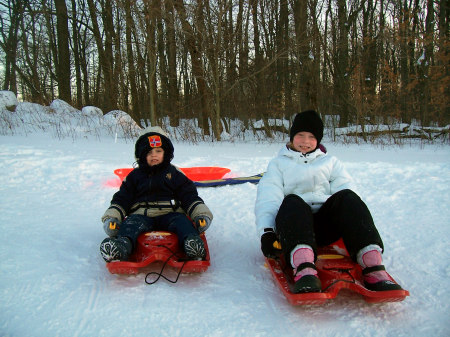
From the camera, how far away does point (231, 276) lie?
1.89 m

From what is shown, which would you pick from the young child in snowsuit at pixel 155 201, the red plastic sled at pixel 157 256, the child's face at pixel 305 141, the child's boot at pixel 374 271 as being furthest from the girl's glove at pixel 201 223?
the child's boot at pixel 374 271

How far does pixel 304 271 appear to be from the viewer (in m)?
1.47

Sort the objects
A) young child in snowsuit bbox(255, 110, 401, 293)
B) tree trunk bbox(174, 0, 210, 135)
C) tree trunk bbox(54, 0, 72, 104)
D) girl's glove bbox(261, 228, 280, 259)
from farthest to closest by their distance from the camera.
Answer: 1. tree trunk bbox(54, 0, 72, 104)
2. tree trunk bbox(174, 0, 210, 135)
3. girl's glove bbox(261, 228, 280, 259)
4. young child in snowsuit bbox(255, 110, 401, 293)

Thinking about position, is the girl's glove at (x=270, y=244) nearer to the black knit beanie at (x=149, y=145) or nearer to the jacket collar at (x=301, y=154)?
the jacket collar at (x=301, y=154)

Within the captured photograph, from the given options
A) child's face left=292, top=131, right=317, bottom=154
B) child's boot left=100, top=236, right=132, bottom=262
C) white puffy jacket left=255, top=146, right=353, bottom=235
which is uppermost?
child's face left=292, top=131, right=317, bottom=154

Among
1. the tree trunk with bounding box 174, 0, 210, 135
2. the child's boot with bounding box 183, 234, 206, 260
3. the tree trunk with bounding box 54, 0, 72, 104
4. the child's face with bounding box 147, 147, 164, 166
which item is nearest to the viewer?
the child's boot with bounding box 183, 234, 206, 260

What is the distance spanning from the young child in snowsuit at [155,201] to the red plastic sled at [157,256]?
5 cm

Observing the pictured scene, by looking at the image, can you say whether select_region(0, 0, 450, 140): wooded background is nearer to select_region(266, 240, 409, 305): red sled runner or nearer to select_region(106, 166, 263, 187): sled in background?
select_region(106, 166, 263, 187): sled in background

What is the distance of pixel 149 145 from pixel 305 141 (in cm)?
105

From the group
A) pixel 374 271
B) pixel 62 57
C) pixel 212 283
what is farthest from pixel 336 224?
pixel 62 57

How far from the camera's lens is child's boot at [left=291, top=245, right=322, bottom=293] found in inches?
55.4

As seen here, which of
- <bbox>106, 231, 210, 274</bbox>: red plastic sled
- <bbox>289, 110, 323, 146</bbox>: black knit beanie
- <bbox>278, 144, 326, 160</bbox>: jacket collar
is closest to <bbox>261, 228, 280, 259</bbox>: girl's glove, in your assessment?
<bbox>106, 231, 210, 274</bbox>: red plastic sled

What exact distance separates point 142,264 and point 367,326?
1079 millimetres

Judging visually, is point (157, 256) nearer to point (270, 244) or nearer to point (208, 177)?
point (270, 244)
